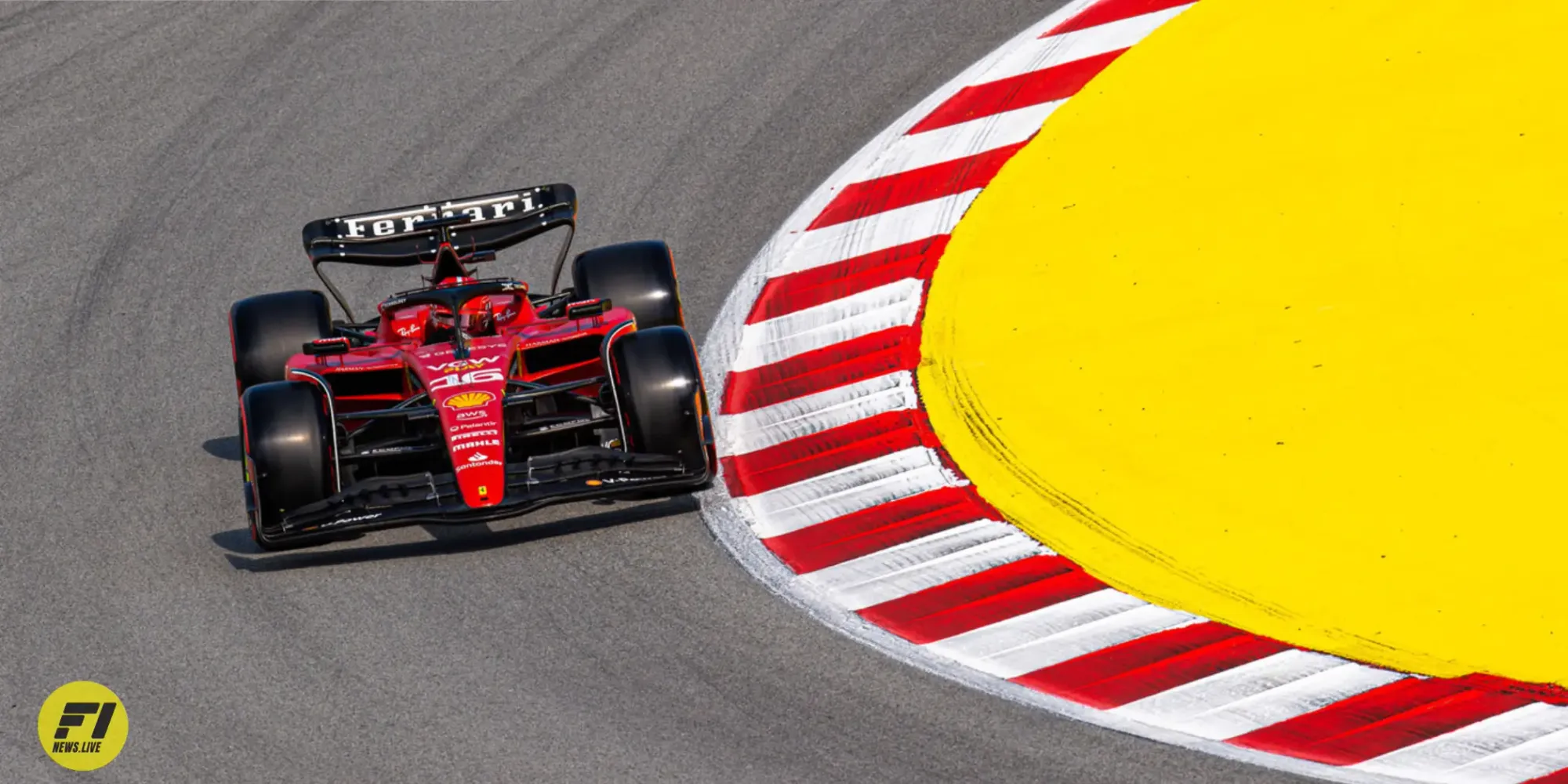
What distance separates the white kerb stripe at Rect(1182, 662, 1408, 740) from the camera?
735 centimetres

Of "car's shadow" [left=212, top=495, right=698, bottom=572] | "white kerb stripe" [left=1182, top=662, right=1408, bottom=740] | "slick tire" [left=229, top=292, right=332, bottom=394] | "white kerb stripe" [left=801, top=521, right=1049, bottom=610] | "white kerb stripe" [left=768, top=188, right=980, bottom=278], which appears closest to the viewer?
"white kerb stripe" [left=1182, top=662, right=1408, bottom=740]

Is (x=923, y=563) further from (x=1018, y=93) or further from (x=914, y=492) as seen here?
(x=1018, y=93)

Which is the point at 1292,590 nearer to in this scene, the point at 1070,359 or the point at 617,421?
the point at 1070,359

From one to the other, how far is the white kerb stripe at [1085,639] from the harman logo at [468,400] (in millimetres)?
2621

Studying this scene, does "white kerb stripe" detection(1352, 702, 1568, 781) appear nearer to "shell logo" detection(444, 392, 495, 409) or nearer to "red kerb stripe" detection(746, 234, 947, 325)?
"shell logo" detection(444, 392, 495, 409)

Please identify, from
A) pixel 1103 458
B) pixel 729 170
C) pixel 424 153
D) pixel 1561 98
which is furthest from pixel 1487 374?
pixel 424 153

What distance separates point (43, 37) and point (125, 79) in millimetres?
1097

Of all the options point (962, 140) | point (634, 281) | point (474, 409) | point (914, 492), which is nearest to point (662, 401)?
point (474, 409)

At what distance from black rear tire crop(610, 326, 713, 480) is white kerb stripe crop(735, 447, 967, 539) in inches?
15.7

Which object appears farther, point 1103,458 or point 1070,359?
point 1070,359

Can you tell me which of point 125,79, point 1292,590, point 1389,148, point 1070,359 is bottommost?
point 1292,590

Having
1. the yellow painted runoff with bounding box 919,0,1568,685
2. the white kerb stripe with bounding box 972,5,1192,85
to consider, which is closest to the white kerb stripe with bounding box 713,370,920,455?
the yellow painted runoff with bounding box 919,0,1568,685

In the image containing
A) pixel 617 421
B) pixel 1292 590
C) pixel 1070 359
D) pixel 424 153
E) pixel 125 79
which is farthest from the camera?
pixel 125 79

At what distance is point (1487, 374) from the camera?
9.69 metres
